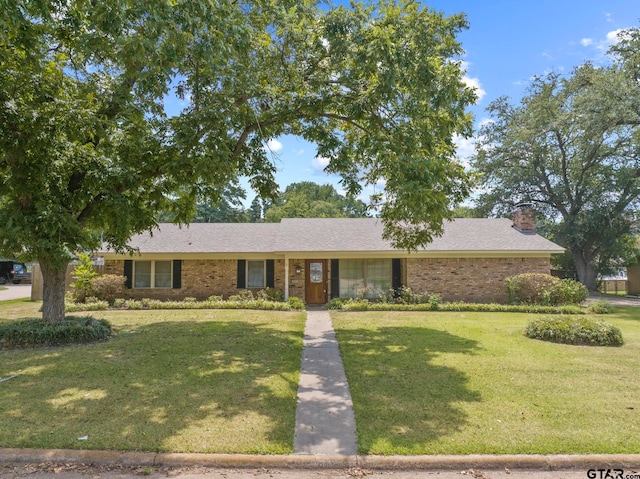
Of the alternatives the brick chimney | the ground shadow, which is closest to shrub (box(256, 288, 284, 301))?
the ground shadow

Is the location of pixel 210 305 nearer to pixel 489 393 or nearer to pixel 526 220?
pixel 489 393

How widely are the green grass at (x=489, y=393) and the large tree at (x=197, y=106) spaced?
3157mm

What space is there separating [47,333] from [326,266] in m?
11.5

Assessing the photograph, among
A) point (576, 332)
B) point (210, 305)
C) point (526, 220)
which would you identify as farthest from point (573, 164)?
point (210, 305)

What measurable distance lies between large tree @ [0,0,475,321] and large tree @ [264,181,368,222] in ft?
107

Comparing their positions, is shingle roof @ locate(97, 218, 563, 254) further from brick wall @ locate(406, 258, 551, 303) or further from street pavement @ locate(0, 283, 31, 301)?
street pavement @ locate(0, 283, 31, 301)

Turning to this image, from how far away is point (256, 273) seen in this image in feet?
61.8

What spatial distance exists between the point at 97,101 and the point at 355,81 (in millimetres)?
5964

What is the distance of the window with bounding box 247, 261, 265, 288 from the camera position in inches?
740

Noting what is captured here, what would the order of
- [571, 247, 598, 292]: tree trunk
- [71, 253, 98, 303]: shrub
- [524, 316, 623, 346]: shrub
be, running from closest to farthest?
1. [524, 316, 623, 346]: shrub
2. [71, 253, 98, 303]: shrub
3. [571, 247, 598, 292]: tree trunk

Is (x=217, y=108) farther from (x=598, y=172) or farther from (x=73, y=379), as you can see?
(x=598, y=172)

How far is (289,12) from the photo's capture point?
847 cm

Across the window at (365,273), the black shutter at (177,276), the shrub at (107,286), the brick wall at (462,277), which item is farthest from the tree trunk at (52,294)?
the brick wall at (462,277)

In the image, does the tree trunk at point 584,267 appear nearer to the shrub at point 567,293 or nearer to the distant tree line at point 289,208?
the shrub at point 567,293
